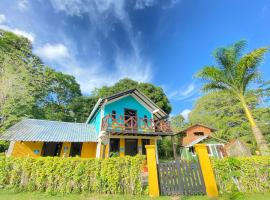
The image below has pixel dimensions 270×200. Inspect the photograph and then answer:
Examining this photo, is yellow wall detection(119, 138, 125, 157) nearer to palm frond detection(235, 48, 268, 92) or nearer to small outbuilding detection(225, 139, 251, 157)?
palm frond detection(235, 48, 268, 92)

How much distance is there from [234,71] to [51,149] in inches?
605

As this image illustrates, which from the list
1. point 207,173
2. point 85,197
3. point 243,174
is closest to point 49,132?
point 85,197

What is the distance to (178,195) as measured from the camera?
16.1 feet

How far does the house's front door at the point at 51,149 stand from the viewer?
10.5 metres

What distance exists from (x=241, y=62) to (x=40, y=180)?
1259 centimetres

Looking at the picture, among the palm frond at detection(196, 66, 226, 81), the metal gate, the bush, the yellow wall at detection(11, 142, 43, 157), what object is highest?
the palm frond at detection(196, 66, 226, 81)

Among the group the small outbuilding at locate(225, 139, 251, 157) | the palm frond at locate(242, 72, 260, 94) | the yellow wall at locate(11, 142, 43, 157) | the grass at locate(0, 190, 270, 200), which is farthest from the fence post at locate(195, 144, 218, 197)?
the small outbuilding at locate(225, 139, 251, 157)

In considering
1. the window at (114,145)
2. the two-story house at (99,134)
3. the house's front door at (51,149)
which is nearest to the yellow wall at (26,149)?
the two-story house at (99,134)

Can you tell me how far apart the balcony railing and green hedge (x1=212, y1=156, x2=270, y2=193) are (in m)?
6.50

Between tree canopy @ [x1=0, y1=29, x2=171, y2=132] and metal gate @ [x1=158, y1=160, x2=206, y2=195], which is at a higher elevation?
tree canopy @ [x1=0, y1=29, x2=171, y2=132]

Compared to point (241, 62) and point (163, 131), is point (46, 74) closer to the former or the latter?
point (163, 131)

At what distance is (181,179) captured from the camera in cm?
507

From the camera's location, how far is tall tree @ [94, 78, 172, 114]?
20.7 m

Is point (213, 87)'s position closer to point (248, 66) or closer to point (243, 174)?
point (248, 66)
